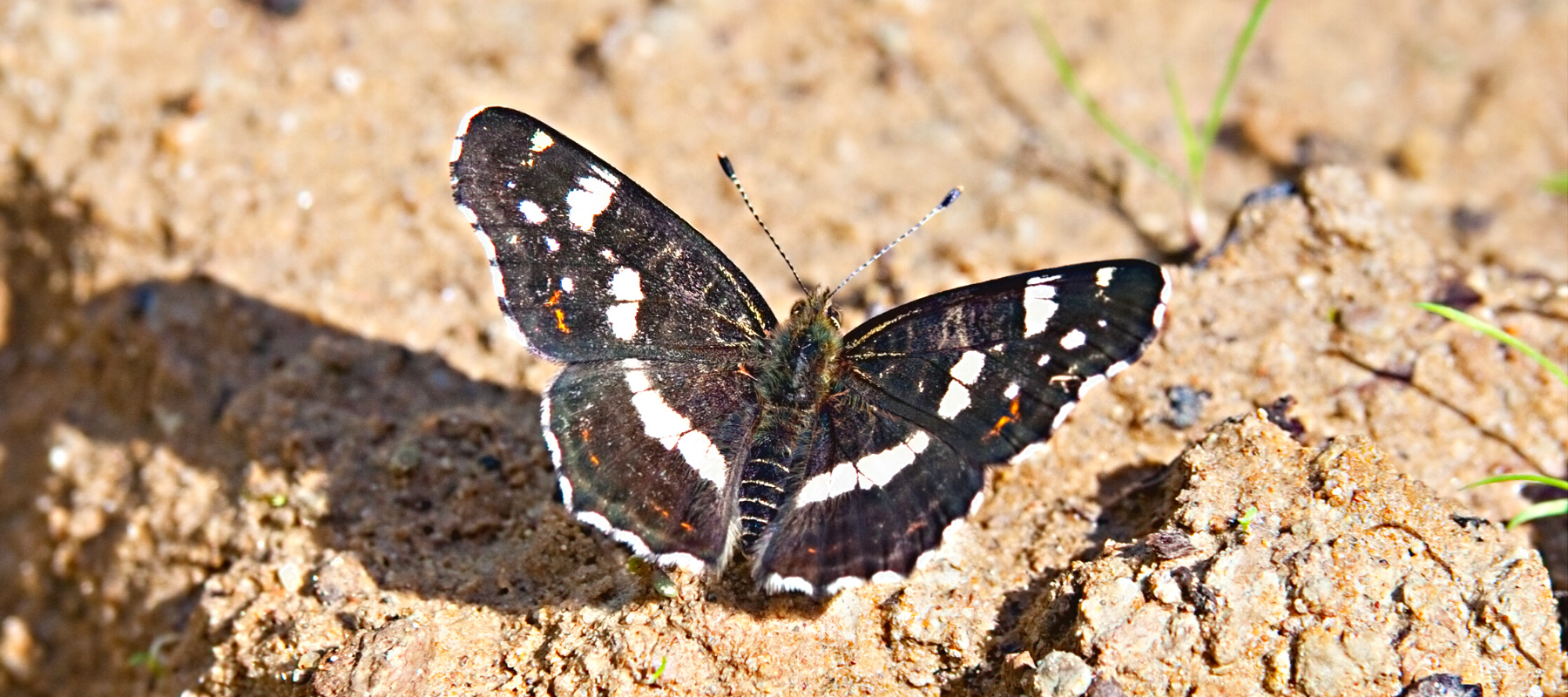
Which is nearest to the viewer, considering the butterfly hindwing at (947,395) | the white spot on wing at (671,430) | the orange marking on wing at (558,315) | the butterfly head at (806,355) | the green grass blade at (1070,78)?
the butterfly hindwing at (947,395)

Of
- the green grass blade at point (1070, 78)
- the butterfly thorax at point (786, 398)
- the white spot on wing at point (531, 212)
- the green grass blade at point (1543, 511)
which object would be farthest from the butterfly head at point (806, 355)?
the green grass blade at point (1070, 78)

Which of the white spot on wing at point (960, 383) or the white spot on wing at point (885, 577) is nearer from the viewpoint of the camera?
the white spot on wing at point (885, 577)

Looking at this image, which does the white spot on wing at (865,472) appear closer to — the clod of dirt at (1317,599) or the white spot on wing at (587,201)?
the clod of dirt at (1317,599)

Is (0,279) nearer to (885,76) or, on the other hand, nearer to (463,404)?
(463,404)

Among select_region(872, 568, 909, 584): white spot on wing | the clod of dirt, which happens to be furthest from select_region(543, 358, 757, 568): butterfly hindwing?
the clod of dirt

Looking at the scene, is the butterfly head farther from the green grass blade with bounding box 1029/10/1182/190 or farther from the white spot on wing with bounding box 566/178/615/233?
the green grass blade with bounding box 1029/10/1182/190

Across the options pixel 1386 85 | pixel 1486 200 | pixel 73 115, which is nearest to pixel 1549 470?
pixel 1486 200

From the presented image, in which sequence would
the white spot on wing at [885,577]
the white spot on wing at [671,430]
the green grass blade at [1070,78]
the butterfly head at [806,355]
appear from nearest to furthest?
the white spot on wing at [885,577] → the white spot on wing at [671,430] → the butterfly head at [806,355] → the green grass blade at [1070,78]
